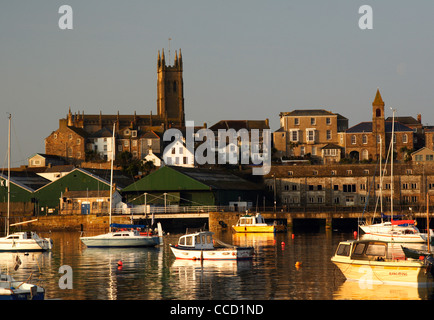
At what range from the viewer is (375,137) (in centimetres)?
12781

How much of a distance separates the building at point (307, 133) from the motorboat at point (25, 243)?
77.3 meters

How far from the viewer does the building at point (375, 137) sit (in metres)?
127

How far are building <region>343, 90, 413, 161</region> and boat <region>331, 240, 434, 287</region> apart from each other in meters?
87.6

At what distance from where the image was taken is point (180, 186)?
326ft

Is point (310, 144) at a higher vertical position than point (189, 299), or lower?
higher

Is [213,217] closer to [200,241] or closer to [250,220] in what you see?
[250,220]

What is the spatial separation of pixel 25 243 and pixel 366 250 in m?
35.4

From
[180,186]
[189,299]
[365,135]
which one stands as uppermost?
[365,135]

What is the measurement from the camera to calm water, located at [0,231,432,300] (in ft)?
123

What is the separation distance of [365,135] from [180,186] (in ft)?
143

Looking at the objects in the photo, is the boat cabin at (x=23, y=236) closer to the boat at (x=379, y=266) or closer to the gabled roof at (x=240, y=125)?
the boat at (x=379, y=266)

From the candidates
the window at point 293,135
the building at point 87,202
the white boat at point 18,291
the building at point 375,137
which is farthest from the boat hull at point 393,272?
the window at point 293,135
